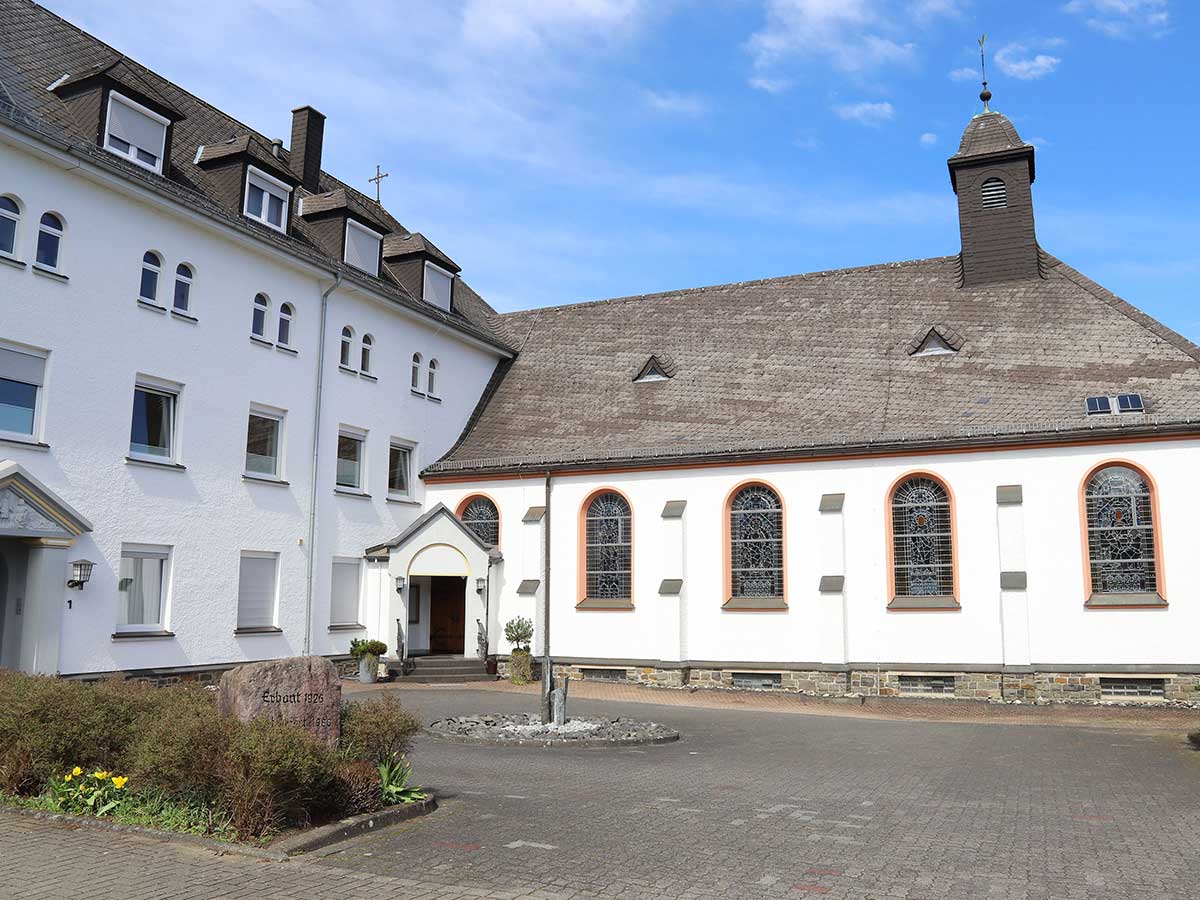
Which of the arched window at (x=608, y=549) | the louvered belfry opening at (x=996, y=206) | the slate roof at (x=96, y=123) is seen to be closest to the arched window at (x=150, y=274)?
the slate roof at (x=96, y=123)

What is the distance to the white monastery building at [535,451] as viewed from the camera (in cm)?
1573

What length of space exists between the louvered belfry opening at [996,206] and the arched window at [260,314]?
16.1 m

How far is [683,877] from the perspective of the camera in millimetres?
6086

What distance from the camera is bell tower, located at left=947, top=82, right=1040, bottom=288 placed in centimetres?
2317

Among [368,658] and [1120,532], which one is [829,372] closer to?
[1120,532]

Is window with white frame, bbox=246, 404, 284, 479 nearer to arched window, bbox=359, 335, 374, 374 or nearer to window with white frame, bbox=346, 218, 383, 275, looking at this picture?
arched window, bbox=359, 335, 374, 374

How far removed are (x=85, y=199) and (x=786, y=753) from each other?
1370cm

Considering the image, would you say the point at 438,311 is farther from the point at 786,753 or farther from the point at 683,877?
the point at 683,877

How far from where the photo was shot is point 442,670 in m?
21.7

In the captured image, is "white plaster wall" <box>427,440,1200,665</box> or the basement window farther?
the basement window

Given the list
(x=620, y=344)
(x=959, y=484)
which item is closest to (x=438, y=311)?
(x=620, y=344)

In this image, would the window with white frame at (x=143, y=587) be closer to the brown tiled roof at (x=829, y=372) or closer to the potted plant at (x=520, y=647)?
the potted plant at (x=520, y=647)

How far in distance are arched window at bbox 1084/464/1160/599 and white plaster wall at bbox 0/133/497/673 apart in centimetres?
1484

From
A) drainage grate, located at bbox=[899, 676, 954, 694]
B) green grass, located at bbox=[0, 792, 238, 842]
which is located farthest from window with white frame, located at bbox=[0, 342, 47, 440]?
drainage grate, located at bbox=[899, 676, 954, 694]
